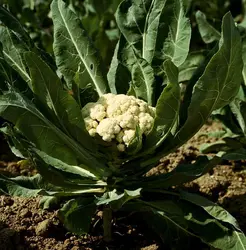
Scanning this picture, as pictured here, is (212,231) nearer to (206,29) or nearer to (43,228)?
(43,228)

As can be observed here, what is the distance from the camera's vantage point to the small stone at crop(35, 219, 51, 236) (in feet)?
9.19

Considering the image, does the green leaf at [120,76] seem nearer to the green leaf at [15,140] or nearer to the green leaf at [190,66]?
the green leaf at [15,140]

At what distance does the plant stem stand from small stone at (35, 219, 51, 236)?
0.26 m

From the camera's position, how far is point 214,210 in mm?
2502

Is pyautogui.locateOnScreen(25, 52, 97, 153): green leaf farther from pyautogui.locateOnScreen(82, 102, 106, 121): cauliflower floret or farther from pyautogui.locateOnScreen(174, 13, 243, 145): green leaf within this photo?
pyautogui.locateOnScreen(174, 13, 243, 145): green leaf

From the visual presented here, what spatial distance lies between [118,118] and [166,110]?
22cm

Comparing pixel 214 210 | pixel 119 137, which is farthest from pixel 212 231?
pixel 119 137

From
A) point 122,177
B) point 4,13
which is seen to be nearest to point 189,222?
point 122,177

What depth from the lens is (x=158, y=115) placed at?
248 centimetres

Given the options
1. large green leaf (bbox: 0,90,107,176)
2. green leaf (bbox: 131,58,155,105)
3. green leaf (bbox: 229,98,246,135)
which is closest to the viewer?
large green leaf (bbox: 0,90,107,176)

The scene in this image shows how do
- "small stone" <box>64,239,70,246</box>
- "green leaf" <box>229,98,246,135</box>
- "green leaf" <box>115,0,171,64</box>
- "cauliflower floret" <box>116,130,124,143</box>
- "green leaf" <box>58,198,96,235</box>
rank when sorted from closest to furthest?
"green leaf" <box>58,198,96,235</box>, "cauliflower floret" <box>116,130,124,143</box>, "small stone" <box>64,239,70,246</box>, "green leaf" <box>115,0,171,64</box>, "green leaf" <box>229,98,246,135</box>

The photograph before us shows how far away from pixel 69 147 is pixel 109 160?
195mm

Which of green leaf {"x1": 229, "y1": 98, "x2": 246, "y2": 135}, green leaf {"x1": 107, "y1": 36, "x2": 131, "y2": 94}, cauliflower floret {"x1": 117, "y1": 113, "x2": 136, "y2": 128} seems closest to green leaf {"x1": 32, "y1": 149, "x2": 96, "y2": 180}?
cauliflower floret {"x1": 117, "y1": 113, "x2": 136, "y2": 128}

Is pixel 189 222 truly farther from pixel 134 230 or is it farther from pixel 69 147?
pixel 69 147
